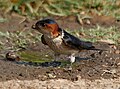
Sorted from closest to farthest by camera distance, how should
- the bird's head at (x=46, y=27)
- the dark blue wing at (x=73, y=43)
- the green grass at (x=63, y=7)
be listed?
1. the bird's head at (x=46, y=27)
2. the dark blue wing at (x=73, y=43)
3. the green grass at (x=63, y=7)

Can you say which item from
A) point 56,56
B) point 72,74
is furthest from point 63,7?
point 72,74

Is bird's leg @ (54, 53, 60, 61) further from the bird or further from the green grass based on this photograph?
the green grass

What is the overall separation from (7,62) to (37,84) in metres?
0.94

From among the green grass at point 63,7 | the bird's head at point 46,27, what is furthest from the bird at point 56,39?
the green grass at point 63,7

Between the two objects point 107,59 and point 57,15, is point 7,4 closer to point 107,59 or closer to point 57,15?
point 57,15

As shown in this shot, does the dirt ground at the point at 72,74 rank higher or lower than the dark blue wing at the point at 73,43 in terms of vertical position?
lower

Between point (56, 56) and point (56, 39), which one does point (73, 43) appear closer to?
point (56, 39)

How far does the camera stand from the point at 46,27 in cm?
563

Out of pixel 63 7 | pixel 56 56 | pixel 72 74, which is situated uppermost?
pixel 63 7

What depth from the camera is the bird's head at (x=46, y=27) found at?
18.4ft

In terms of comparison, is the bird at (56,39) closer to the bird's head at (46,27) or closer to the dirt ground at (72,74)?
the bird's head at (46,27)

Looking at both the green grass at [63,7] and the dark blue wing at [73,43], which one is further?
the green grass at [63,7]

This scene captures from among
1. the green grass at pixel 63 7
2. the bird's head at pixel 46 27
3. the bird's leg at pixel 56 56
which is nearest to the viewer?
the bird's head at pixel 46 27

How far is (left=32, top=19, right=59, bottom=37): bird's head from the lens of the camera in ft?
18.4
